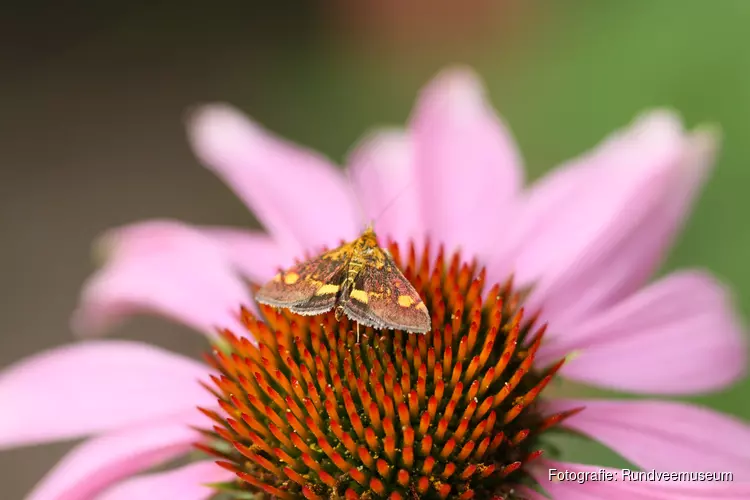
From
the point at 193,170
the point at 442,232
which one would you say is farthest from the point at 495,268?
the point at 193,170

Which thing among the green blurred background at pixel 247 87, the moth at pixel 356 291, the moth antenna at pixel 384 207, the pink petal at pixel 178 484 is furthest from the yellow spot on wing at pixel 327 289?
the green blurred background at pixel 247 87

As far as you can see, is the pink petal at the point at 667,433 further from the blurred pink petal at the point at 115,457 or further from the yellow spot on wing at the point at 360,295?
the blurred pink petal at the point at 115,457

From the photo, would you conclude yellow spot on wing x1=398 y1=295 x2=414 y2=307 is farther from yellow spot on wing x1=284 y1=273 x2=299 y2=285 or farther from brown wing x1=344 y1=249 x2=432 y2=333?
yellow spot on wing x1=284 y1=273 x2=299 y2=285

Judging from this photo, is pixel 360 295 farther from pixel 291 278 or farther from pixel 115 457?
pixel 115 457

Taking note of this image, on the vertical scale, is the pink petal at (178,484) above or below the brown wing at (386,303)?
below

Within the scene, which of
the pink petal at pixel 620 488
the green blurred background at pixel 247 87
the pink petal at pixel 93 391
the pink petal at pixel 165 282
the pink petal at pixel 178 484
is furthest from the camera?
the green blurred background at pixel 247 87

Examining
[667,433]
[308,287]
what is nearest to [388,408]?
[308,287]

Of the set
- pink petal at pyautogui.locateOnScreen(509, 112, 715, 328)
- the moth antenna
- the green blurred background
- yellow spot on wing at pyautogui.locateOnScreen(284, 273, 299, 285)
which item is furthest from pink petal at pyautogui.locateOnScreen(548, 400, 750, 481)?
the green blurred background
